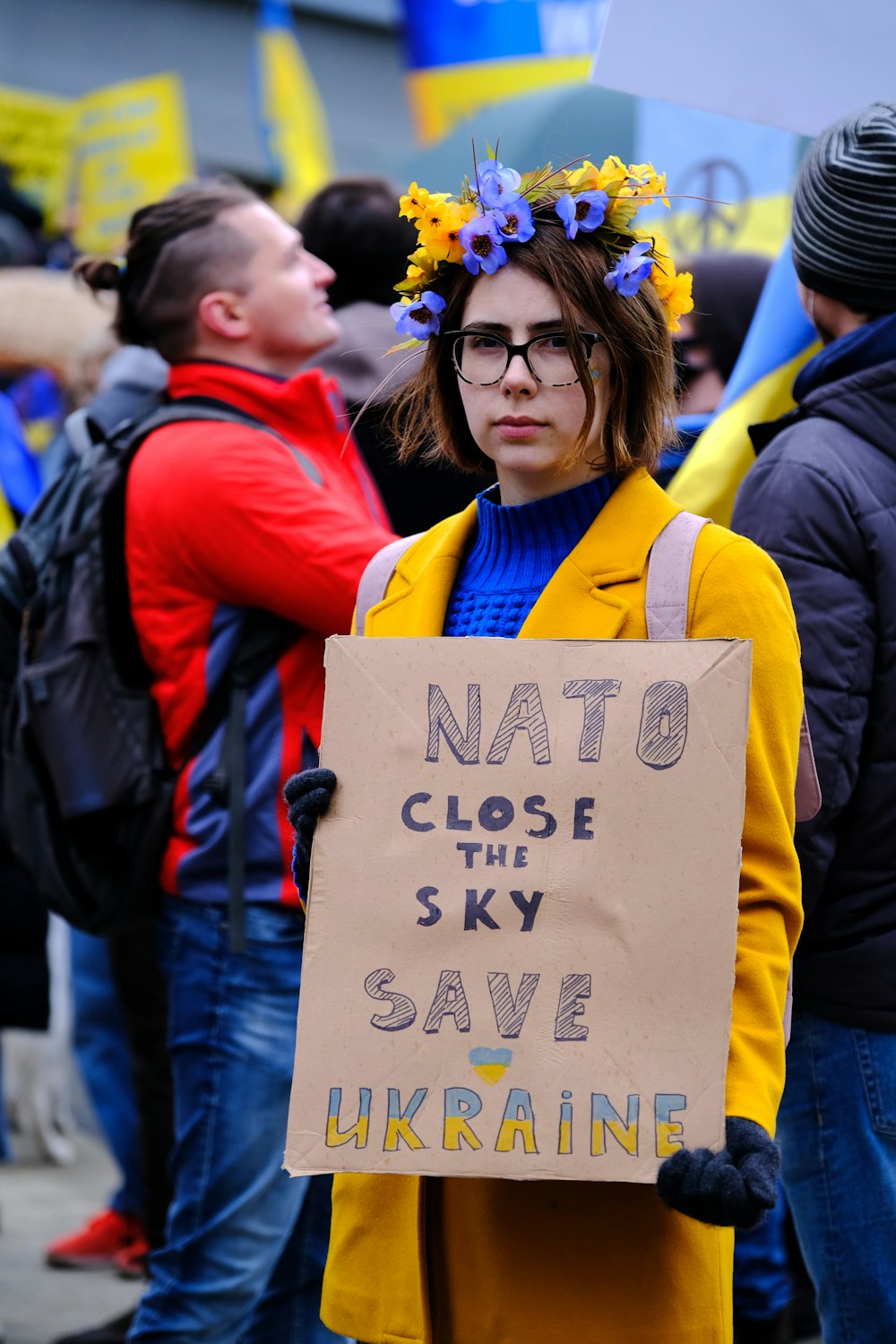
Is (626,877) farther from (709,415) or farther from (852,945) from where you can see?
(709,415)

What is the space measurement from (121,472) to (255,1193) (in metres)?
1.28

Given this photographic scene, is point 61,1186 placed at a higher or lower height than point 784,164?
lower

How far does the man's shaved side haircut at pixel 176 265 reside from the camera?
3.30m

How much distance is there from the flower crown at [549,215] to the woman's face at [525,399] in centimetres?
4

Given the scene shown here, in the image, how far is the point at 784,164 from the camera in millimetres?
5152

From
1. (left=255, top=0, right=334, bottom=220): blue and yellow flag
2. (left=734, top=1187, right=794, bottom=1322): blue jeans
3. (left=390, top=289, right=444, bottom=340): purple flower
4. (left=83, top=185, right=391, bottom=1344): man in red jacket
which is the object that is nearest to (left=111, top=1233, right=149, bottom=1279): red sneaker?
(left=83, top=185, right=391, bottom=1344): man in red jacket

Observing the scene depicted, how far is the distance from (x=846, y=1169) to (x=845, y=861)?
42cm

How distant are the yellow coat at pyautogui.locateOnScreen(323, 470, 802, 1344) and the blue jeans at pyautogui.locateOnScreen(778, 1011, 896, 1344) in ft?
1.49

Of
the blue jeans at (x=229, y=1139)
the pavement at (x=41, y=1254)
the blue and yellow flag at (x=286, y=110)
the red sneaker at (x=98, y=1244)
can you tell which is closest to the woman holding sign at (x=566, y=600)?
the blue jeans at (x=229, y=1139)

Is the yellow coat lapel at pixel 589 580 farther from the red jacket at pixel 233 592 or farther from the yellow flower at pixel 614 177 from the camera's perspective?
the red jacket at pixel 233 592

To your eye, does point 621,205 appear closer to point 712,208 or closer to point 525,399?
point 525,399

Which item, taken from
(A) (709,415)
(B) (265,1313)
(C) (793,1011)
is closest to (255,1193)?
(B) (265,1313)

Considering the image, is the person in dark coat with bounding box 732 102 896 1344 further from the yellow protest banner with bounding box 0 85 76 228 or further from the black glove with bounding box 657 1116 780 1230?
the yellow protest banner with bounding box 0 85 76 228

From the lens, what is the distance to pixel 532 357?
6.72ft
